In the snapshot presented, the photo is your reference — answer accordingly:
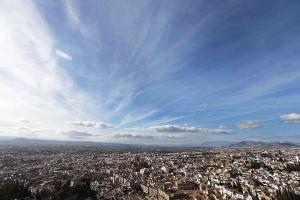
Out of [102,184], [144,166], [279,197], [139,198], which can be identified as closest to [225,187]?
[279,197]

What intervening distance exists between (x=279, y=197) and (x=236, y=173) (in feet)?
83.1

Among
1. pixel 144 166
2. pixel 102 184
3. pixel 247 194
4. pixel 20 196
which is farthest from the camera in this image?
pixel 144 166

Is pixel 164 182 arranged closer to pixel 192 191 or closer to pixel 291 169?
pixel 192 191

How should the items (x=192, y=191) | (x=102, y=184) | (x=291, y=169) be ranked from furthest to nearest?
1. (x=291, y=169)
2. (x=102, y=184)
3. (x=192, y=191)

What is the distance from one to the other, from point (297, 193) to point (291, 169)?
31.9 m

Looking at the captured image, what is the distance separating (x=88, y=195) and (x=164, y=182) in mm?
18734

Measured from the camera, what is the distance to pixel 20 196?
40.8m

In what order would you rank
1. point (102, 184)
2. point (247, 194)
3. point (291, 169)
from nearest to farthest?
1. point (247, 194)
2. point (102, 184)
3. point (291, 169)

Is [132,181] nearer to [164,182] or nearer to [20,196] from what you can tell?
[164,182]

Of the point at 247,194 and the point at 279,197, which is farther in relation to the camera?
the point at 247,194

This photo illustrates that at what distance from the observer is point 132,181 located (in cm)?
5809


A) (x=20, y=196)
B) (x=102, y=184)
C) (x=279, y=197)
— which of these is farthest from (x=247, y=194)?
(x=20, y=196)

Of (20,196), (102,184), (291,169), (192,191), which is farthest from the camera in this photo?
(291,169)

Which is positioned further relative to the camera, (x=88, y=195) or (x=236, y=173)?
(x=236, y=173)
